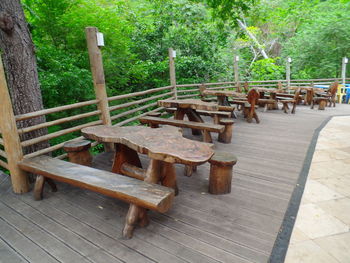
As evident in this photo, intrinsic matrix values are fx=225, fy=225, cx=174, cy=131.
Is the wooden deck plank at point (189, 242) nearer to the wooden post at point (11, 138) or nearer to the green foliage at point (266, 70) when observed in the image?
the wooden post at point (11, 138)

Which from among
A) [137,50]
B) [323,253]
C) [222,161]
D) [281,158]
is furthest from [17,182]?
[137,50]

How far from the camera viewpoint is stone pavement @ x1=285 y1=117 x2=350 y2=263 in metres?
1.73

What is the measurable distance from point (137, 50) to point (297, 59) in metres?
10.0

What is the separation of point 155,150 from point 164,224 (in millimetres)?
698

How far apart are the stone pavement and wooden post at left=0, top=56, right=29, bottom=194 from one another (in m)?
2.88

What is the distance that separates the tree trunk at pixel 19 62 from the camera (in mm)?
2760

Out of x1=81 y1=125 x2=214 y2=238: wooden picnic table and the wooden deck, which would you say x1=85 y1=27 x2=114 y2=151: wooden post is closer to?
x1=81 y1=125 x2=214 y2=238: wooden picnic table

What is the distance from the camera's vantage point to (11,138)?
2.54 meters

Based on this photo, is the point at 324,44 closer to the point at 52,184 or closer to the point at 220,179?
the point at 220,179

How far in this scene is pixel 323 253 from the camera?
1.73m

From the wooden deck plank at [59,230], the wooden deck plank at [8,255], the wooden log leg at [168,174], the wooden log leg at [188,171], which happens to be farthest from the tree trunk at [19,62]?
the wooden log leg at [188,171]

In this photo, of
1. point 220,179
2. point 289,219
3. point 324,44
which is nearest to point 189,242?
point 220,179

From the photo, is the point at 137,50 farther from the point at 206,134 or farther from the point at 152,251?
the point at 152,251

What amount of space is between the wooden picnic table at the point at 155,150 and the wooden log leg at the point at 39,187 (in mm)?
678
